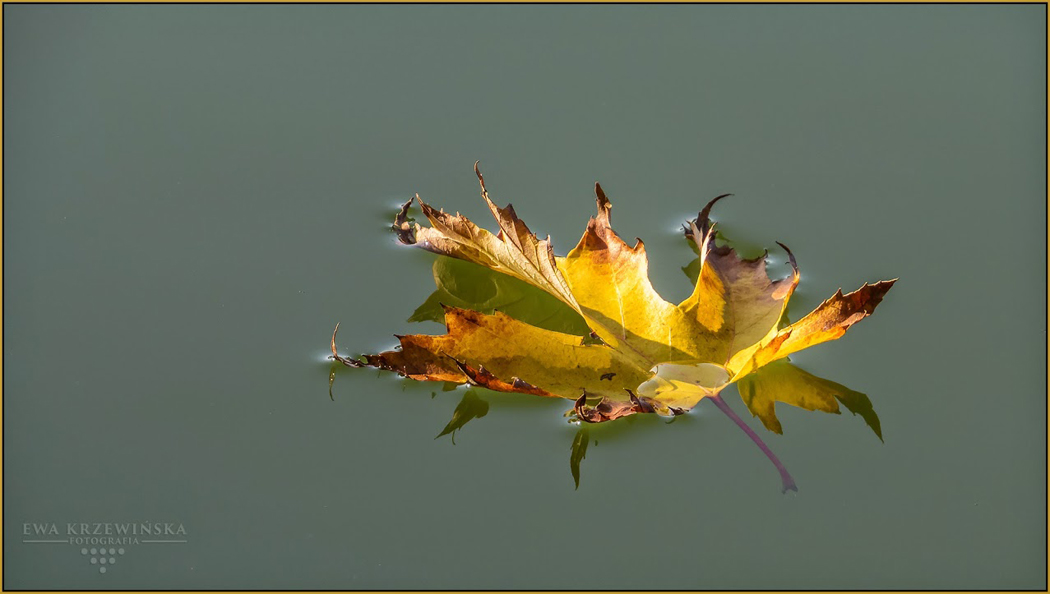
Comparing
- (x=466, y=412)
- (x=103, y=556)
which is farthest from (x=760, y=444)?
(x=103, y=556)

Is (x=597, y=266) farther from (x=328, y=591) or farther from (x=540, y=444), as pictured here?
(x=328, y=591)

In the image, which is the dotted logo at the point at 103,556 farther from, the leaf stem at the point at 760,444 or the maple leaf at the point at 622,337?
the leaf stem at the point at 760,444

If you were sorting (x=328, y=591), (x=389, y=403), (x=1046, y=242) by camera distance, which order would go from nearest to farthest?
(x=328, y=591), (x=389, y=403), (x=1046, y=242)

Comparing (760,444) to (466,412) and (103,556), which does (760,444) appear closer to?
(466,412)

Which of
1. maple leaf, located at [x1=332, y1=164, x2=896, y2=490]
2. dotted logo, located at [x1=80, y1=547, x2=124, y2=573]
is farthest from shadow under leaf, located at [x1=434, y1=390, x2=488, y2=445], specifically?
dotted logo, located at [x1=80, y1=547, x2=124, y2=573]

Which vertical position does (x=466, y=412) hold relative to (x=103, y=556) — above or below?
above

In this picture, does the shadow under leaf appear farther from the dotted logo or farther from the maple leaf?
the dotted logo

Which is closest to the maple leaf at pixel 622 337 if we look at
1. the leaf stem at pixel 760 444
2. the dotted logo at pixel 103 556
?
the leaf stem at pixel 760 444

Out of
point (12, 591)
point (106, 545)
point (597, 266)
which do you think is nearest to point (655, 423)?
point (597, 266)
